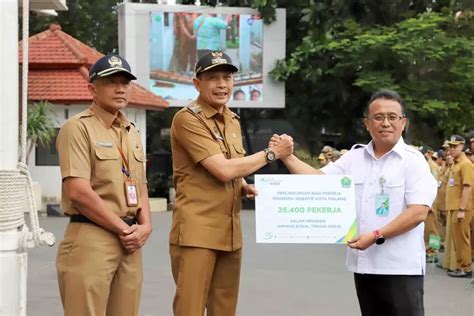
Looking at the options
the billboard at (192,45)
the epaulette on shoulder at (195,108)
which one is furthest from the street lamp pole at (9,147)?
the billboard at (192,45)

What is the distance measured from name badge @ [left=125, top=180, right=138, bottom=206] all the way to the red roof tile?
14498 mm

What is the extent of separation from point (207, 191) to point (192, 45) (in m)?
18.0

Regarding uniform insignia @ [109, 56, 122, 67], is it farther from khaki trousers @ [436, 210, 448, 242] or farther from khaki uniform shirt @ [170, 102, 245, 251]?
khaki trousers @ [436, 210, 448, 242]

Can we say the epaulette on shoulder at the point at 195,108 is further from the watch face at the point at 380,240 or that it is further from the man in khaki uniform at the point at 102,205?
the watch face at the point at 380,240

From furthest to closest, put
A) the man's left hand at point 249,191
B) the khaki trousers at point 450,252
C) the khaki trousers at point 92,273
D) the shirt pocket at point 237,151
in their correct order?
1. the khaki trousers at point 450,252
2. the shirt pocket at point 237,151
3. the man's left hand at point 249,191
4. the khaki trousers at point 92,273

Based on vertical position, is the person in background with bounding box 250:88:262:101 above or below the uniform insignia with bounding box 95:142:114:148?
above

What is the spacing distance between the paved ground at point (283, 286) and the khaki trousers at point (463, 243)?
0.32 m

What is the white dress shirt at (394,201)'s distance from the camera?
141 inches

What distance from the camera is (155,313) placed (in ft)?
22.1

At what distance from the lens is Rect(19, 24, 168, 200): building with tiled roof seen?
17.9 metres

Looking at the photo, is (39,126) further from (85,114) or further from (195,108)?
(85,114)

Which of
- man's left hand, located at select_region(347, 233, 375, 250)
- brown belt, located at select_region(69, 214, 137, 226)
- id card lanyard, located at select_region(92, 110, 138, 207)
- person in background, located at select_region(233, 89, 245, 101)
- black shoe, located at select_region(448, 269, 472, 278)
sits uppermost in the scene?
person in background, located at select_region(233, 89, 245, 101)

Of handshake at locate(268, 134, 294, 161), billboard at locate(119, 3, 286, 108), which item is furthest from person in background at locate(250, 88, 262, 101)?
handshake at locate(268, 134, 294, 161)

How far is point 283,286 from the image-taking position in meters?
8.20
